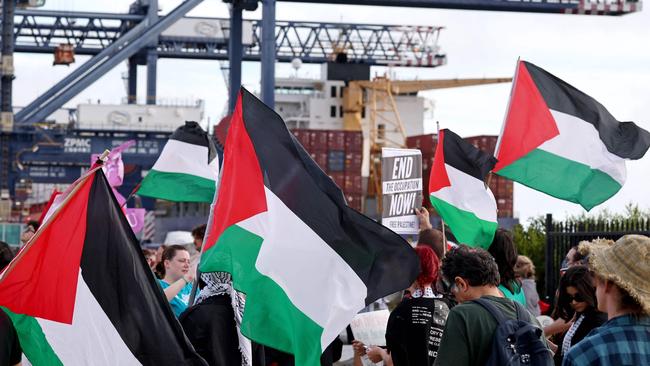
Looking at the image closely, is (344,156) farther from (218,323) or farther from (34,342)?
(34,342)

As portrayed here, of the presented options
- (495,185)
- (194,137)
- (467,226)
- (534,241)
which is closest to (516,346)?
(467,226)

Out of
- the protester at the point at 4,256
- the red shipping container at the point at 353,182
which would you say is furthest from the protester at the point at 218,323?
the red shipping container at the point at 353,182

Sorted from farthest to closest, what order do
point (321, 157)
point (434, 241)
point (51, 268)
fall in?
1. point (321, 157)
2. point (434, 241)
3. point (51, 268)

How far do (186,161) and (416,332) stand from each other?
419 centimetres

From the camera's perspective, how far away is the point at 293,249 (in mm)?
5512

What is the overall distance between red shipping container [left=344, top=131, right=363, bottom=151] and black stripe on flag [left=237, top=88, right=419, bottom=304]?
5289 cm

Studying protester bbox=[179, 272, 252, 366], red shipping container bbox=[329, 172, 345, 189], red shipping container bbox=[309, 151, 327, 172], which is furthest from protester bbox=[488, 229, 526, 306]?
red shipping container bbox=[329, 172, 345, 189]

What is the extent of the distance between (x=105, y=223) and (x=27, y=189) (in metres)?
61.1

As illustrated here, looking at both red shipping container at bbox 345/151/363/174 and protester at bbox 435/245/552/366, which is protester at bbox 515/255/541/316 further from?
red shipping container at bbox 345/151/363/174

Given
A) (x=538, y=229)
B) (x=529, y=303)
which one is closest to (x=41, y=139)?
(x=538, y=229)

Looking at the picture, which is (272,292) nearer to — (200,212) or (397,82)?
(200,212)

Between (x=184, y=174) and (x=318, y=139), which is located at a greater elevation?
(x=184, y=174)

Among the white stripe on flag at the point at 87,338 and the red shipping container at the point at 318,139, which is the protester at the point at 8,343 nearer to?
the white stripe on flag at the point at 87,338

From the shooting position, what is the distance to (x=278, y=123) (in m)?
5.77
